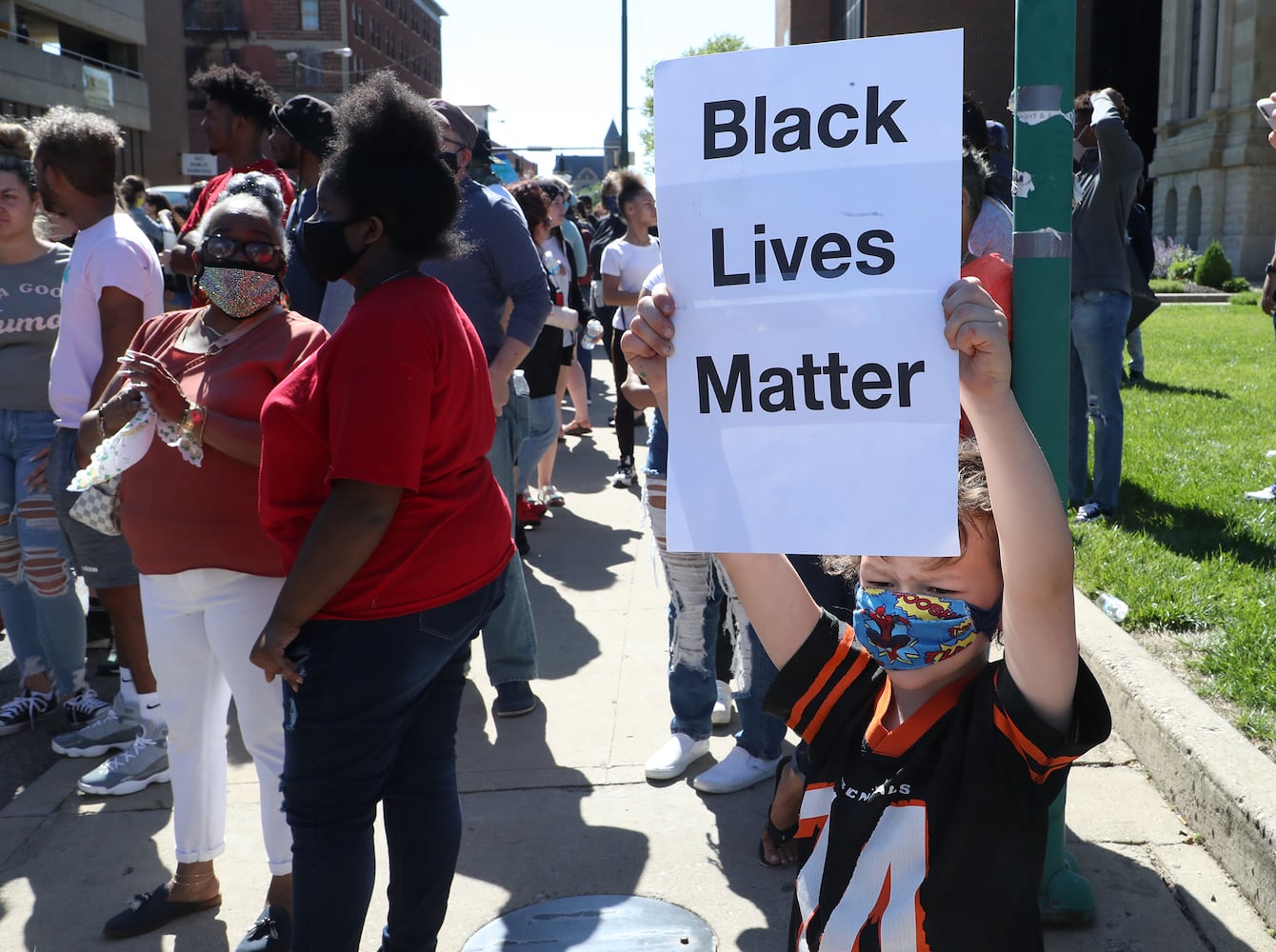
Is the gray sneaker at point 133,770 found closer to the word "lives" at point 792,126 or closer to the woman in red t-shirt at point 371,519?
the woman in red t-shirt at point 371,519

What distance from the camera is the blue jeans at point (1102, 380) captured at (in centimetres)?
669

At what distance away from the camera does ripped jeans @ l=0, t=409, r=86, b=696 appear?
469 cm

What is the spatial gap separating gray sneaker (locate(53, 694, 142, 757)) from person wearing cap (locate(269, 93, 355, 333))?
171 cm

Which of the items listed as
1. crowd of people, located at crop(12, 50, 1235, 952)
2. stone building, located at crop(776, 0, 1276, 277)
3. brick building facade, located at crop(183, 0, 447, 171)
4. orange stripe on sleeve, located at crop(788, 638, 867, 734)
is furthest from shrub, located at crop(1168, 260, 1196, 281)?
brick building facade, located at crop(183, 0, 447, 171)

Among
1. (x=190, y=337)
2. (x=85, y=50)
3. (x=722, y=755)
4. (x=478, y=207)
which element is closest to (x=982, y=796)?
(x=190, y=337)

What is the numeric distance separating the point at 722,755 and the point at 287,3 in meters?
69.2

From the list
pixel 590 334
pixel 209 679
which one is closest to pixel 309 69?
pixel 590 334

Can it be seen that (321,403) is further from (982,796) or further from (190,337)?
(982,796)

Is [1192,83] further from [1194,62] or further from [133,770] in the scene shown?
[133,770]

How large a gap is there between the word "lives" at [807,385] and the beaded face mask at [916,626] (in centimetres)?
33

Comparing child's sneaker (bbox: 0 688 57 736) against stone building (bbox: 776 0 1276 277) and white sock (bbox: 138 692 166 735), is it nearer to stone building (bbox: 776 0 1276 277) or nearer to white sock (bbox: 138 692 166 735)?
white sock (bbox: 138 692 166 735)

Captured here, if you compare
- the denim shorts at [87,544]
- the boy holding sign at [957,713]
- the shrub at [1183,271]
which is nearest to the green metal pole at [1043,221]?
the boy holding sign at [957,713]

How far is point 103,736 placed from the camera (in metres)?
4.58

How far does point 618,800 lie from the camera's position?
13.2 feet
